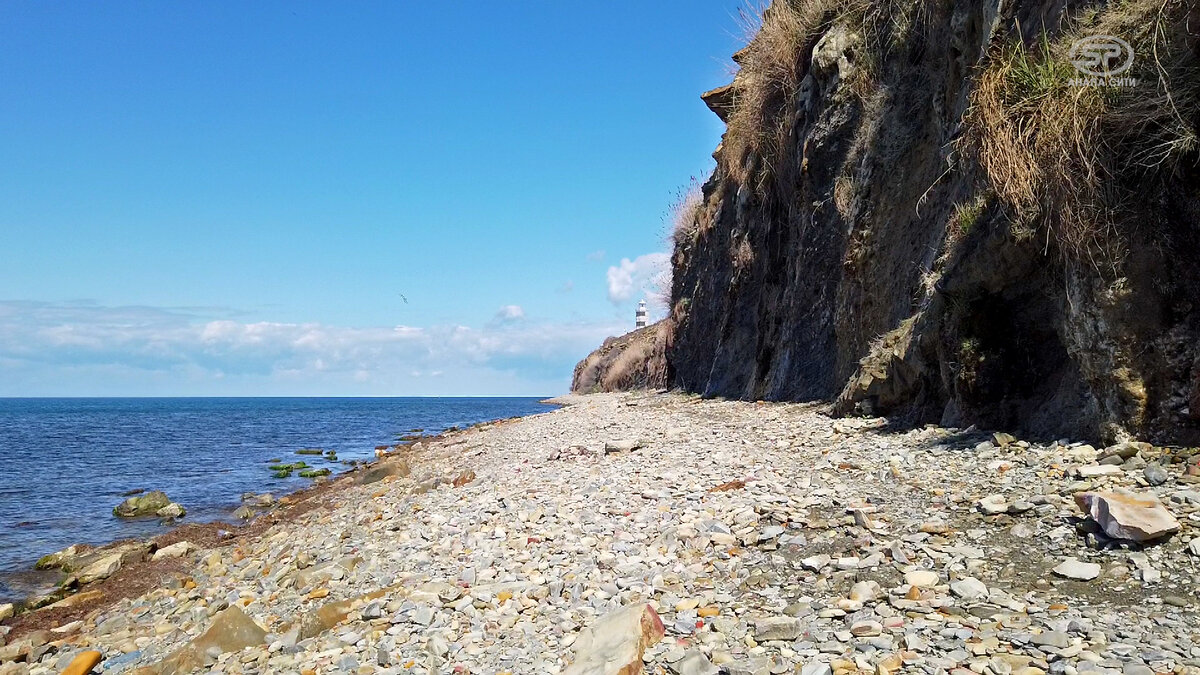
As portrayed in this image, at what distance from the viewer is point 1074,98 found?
598cm

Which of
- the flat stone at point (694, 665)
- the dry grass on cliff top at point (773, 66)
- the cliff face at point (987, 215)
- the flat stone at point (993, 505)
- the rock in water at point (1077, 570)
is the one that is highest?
the dry grass on cliff top at point (773, 66)

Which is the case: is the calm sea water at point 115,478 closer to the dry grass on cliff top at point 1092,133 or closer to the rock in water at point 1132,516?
the rock in water at point 1132,516

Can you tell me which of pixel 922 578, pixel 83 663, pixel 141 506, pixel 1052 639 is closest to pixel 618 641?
pixel 922 578

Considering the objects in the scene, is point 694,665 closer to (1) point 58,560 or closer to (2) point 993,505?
(2) point 993,505

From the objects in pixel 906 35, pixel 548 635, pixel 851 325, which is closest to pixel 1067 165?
pixel 548 635

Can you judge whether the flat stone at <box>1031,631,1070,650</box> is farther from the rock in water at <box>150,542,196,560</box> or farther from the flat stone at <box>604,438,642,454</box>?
the rock in water at <box>150,542,196,560</box>

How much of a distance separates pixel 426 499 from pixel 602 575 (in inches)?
216

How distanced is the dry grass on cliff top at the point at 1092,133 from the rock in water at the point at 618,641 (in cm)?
498

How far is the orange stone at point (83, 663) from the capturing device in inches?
245

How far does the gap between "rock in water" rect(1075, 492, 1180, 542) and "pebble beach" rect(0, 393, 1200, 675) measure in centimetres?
3

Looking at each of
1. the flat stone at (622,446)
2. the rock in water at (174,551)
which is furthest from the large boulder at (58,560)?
the flat stone at (622,446)

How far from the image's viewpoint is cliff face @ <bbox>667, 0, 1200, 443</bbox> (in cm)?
559

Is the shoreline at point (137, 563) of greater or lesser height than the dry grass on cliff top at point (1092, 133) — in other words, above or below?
below

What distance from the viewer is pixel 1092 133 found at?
19.3 ft
